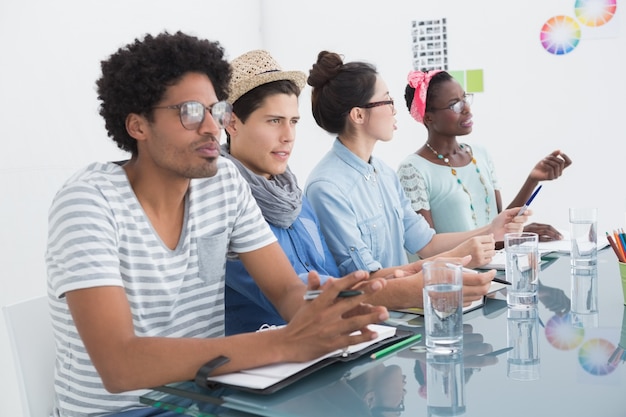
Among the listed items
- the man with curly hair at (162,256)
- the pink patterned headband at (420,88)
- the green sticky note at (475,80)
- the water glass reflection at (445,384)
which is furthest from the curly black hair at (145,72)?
the green sticky note at (475,80)

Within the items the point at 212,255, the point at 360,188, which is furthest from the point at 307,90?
the point at 212,255

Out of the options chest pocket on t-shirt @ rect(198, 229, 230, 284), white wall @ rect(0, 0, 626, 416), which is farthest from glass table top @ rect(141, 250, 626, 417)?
white wall @ rect(0, 0, 626, 416)

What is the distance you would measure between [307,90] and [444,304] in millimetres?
3787

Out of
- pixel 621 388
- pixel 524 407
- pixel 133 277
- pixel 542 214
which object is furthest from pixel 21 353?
pixel 542 214

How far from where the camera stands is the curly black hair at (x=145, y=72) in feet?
5.17

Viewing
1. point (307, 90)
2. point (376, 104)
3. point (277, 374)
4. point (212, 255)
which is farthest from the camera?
point (307, 90)

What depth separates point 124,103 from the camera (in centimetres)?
162

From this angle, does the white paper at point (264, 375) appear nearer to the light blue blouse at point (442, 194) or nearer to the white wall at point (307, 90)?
the light blue blouse at point (442, 194)

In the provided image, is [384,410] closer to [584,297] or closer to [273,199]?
[584,297]

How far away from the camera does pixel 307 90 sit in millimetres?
4957

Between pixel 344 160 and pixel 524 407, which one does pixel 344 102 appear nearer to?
pixel 344 160

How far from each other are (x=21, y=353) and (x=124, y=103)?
607 mm

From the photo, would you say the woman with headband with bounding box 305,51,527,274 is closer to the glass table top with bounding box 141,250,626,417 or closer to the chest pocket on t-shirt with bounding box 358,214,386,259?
the chest pocket on t-shirt with bounding box 358,214,386,259

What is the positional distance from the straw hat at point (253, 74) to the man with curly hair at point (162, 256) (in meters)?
0.24
